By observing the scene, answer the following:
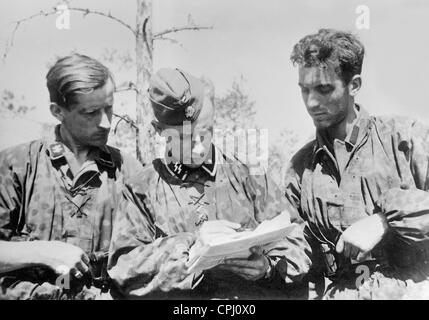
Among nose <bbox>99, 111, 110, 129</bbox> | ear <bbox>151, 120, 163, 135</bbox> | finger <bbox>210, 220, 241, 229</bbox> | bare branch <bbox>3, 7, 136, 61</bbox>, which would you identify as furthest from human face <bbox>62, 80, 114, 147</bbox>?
finger <bbox>210, 220, 241, 229</bbox>

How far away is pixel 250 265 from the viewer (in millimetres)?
5078

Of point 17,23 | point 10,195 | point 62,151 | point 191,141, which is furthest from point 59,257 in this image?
point 17,23

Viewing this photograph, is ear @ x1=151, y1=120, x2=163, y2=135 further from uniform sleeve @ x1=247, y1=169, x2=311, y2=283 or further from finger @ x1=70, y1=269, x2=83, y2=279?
finger @ x1=70, y1=269, x2=83, y2=279

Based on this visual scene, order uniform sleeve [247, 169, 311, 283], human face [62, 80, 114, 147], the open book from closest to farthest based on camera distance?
1. the open book
2. uniform sleeve [247, 169, 311, 283]
3. human face [62, 80, 114, 147]

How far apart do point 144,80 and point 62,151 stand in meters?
0.60

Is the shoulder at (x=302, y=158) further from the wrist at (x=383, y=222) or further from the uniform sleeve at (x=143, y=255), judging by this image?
the uniform sleeve at (x=143, y=255)

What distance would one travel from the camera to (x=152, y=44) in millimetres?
5344

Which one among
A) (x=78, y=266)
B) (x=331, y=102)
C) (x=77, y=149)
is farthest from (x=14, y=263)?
(x=331, y=102)

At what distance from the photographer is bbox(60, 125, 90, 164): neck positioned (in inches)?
207

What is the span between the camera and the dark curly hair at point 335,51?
5270mm

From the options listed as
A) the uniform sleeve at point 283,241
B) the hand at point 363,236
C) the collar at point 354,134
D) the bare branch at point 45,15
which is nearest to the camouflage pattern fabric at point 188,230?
the uniform sleeve at point 283,241

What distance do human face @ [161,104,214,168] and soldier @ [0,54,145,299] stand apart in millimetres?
253
